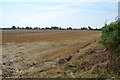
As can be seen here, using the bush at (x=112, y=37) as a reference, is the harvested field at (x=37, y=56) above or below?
below

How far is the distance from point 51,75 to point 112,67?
2592 mm

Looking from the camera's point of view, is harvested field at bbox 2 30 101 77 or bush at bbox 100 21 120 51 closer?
bush at bbox 100 21 120 51

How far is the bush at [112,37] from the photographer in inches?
323

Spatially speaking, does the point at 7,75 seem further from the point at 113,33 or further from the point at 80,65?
the point at 113,33

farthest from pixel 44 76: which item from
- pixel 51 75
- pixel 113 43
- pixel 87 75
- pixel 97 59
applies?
pixel 113 43

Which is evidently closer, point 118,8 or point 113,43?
point 113,43

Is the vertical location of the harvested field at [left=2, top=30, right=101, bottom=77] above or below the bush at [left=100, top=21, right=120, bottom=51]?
below

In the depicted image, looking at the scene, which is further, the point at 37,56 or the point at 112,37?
the point at 37,56

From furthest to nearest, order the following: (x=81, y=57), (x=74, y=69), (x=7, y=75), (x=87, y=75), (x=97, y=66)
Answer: (x=81, y=57)
(x=7, y=75)
(x=74, y=69)
(x=97, y=66)
(x=87, y=75)

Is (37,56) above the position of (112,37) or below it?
below

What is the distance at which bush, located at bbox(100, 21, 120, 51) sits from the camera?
8.21 m

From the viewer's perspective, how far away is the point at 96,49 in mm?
10438

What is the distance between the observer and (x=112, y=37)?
8.29 metres

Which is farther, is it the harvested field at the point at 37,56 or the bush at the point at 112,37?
the harvested field at the point at 37,56
